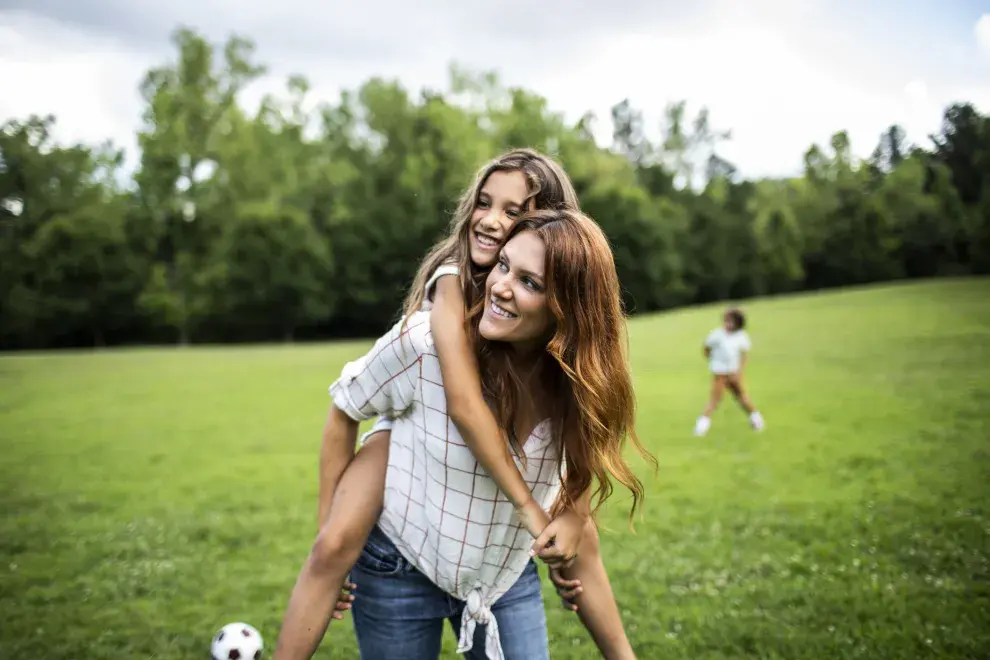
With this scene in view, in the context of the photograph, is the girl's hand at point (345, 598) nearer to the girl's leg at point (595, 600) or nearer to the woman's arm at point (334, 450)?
the woman's arm at point (334, 450)

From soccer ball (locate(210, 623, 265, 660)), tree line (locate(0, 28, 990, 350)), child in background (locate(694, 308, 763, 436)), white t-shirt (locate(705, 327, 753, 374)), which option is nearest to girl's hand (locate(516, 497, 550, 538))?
soccer ball (locate(210, 623, 265, 660))

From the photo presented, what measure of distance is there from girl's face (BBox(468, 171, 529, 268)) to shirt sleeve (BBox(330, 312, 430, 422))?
56cm

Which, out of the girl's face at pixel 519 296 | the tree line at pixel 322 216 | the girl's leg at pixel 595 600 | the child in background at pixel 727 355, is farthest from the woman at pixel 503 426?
the tree line at pixel 322 216

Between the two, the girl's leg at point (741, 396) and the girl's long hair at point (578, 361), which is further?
the girl's leg at point (741, 396)

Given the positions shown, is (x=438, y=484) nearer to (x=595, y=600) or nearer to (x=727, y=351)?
(x=595, y=600)

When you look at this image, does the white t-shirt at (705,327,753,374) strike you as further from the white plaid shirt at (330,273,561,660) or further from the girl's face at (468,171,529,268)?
the white plaid shirt at (330,273,561,660)

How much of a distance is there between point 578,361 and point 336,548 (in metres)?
0.90

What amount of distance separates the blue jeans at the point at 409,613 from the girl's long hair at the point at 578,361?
14.5 inches

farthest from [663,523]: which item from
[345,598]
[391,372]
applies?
[391,372]

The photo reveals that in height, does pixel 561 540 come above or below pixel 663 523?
above

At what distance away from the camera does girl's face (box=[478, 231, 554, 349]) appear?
2.26 metres

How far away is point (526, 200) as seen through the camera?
2.99 meters

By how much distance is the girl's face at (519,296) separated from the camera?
2258 millimetres

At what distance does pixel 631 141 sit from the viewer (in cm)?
5328
